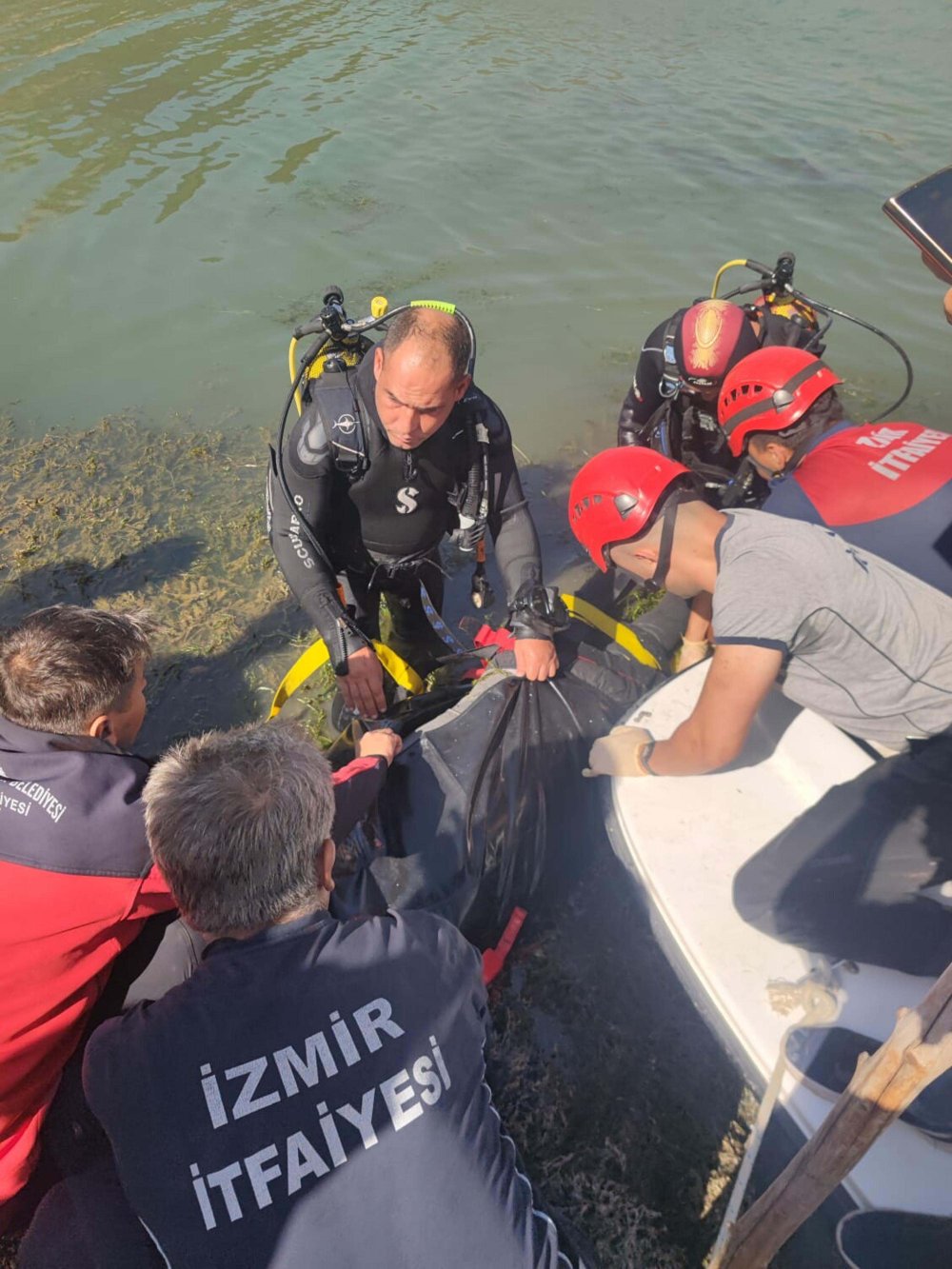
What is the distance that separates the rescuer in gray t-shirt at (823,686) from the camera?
2.14 m

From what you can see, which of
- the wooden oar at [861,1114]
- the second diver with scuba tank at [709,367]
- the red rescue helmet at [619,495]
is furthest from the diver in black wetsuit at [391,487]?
the wooden oar at [861,1114]

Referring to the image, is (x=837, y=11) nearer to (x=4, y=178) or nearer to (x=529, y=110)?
(x=529, y=110)

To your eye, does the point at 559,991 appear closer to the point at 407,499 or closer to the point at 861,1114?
the point at 861,1114

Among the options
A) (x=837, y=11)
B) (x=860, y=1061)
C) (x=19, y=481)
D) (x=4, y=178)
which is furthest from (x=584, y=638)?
(x=837, y=11)

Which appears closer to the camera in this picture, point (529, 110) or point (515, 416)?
point (515, 416)

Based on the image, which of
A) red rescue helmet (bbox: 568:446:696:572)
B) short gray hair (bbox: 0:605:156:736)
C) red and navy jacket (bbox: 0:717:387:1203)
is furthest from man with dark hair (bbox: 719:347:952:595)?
red and navy jacket (bbox: 0:717:387:1203)

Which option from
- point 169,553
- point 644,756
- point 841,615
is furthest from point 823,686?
point 169,553

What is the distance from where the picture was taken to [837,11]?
13500mm

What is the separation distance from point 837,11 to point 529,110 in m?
7.61

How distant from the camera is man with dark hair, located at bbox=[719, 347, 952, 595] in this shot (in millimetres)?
2479

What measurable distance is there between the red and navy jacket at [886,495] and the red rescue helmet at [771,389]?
0.35 metres

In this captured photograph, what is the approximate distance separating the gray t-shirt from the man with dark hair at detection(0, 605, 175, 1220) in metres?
1.60

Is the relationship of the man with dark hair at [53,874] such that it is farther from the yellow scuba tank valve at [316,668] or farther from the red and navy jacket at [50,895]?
the yellow scuba tank valve at [316,668]

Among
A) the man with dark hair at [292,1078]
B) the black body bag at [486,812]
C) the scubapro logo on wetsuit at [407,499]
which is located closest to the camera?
the man with dark hair at [292,1078]
